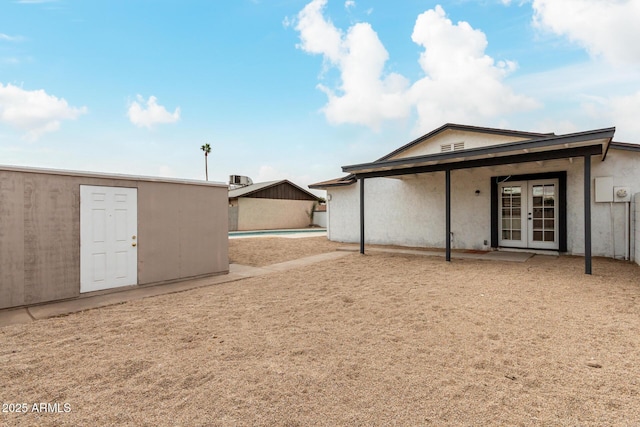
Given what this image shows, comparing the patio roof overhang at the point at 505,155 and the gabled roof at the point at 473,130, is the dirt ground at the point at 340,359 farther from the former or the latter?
the gabled roof at the point at 473,130

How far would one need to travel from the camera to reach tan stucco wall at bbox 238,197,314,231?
75.5 ft

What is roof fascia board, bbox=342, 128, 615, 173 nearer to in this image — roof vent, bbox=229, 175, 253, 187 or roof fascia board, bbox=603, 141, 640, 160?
roof fascia board, bbox=603, 141, 640, 160

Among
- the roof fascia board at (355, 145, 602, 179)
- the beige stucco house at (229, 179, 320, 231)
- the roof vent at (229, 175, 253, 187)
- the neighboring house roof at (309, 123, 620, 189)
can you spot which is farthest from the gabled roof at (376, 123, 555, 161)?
the roof vent at (229, 175, 253, 187)

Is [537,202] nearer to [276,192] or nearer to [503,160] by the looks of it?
[503,160]

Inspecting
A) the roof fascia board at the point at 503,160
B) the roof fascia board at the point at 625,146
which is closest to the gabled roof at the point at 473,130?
the roof fascia board at the point at 625,146

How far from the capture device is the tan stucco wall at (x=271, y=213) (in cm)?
2302

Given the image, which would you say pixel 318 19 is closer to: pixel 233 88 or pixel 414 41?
pixel 414 41

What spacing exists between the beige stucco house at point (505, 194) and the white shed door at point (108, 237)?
634 centimetres

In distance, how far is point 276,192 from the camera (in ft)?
80.6

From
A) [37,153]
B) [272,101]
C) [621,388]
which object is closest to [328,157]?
[272,101]

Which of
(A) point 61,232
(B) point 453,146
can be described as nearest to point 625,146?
(B) point 453,146

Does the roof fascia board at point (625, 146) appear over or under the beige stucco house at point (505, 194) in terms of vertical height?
over

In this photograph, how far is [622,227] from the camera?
8.03m

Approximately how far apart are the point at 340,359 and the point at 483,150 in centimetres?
659
